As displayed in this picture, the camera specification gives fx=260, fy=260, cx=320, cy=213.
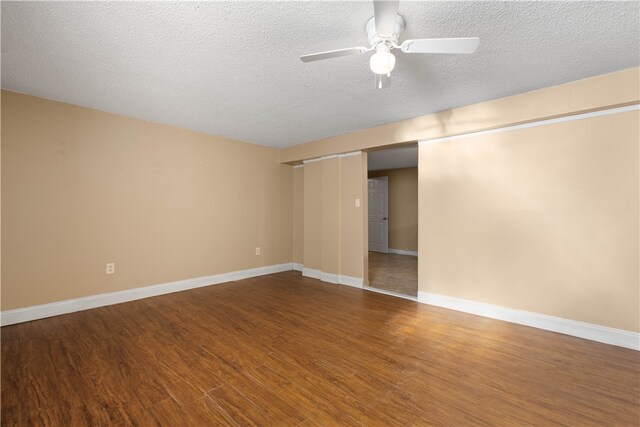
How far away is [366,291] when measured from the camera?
395 cm

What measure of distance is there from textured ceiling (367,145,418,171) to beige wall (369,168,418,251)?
34cm

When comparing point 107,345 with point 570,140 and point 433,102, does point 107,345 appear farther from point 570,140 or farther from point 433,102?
point 570,140

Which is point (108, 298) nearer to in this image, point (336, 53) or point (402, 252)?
point (336, 53)

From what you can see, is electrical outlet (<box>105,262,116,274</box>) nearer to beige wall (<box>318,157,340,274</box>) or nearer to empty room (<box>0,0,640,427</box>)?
empty room (<box>0,0,640,427</box>)

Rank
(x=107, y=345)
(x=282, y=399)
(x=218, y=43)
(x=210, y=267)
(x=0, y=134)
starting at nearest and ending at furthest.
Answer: (x=282, y=399) → (x=218, y=43) → (x=107, y=345) → (x=0, y=134) → (x=210, y=267)

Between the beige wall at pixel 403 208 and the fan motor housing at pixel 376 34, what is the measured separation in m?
5.62

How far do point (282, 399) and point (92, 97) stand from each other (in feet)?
11.6

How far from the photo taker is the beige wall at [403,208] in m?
7.03

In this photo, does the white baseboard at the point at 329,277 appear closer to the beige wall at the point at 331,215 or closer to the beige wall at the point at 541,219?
the beige wall at the point at 331,215

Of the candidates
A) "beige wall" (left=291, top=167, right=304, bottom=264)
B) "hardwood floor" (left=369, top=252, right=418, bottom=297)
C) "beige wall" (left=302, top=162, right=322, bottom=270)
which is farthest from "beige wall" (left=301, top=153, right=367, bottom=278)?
"hardwood floor" (left=369, top=252, right=418, bottom=297)

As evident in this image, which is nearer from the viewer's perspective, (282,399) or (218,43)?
(282,399)

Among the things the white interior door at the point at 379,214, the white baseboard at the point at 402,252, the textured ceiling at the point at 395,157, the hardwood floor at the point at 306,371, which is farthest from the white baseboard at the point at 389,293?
the white interior door at the point at 379,214

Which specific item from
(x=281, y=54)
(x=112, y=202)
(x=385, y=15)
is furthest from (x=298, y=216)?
(x=385, y=15)

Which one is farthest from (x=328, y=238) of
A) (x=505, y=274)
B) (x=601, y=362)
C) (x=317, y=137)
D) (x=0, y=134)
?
(x=0, y=134)
